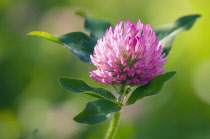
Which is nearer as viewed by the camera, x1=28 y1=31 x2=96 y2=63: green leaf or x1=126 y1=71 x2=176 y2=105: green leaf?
x1=126 y1=71 x2=176 y2=105: green leaf

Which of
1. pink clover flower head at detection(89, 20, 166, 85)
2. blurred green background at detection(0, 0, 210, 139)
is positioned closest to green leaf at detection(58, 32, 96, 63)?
pink clover flower head at detection(89, 20, 166, 85)

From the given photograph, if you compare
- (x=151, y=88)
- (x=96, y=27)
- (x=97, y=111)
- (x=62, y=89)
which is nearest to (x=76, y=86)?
(x=97, y=111)

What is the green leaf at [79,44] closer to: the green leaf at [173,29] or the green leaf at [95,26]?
the green leaf at [95,26]

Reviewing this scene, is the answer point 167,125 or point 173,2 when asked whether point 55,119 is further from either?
point 173,2

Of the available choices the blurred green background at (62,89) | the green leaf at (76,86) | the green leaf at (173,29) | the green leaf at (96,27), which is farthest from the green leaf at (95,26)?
the blurred green background at (62,89)

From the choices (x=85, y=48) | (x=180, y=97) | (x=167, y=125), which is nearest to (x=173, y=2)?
(x=180, y=97)

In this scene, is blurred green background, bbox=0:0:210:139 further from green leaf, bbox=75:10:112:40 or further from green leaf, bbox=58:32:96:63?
green leaf, bbox=58:32:96:63
